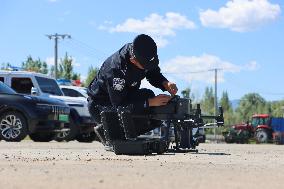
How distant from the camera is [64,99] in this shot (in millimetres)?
18141

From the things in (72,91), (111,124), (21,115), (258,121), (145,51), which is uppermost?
(72,91)

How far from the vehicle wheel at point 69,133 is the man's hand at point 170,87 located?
810 cm

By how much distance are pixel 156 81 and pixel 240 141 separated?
3015 centimetres

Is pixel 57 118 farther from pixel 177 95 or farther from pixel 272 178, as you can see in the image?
pixel 272 178

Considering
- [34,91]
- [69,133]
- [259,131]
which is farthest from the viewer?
[259,131]

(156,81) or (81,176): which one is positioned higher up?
(156,81)

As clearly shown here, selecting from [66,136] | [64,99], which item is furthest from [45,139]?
[64,99]

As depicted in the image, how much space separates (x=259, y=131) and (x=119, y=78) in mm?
31485

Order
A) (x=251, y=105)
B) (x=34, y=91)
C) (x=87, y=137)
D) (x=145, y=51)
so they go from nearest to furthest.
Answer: (x=145, y=51) < (x=34, y=91) < (x=87, y=137) < (x=251, y=105)

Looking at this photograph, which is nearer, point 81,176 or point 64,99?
point 81,176

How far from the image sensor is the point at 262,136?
37750 millimetres

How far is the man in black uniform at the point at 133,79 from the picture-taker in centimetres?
788

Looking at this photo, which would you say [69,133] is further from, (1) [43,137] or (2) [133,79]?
(2) [133,79]

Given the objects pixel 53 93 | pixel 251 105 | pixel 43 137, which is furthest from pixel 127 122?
pixel 251 105
